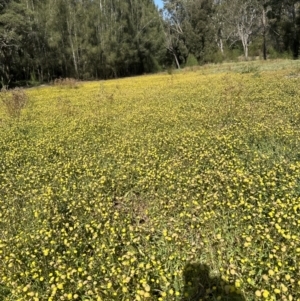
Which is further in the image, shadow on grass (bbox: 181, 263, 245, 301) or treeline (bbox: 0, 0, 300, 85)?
treeline (bbox: 0, 0, 300, 85)

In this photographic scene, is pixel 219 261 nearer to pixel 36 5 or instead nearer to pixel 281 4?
pixel 36 5

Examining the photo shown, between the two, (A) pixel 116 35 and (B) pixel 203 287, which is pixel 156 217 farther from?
(A) pixel 116 35

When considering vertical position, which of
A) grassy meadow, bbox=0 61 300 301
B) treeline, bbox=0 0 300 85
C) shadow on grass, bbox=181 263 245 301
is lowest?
shadow on grass, bbox=181 263 245 301

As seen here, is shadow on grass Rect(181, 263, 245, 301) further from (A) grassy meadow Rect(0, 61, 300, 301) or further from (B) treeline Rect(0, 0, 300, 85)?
(B) treeline Rect(0, 0, 300, 85)

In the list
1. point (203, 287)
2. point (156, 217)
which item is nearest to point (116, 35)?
point (156, 217)

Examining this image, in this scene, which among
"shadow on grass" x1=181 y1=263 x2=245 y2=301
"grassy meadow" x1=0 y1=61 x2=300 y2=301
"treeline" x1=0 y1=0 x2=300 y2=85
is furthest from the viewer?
"treeline" x1=0 y1=0 x2=300 y2=85

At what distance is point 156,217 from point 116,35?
163 ft

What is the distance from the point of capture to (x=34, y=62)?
49.1 metres

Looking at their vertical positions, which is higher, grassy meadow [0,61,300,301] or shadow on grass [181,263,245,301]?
grassy meadow [0,61,300,301]

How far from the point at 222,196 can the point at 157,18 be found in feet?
188

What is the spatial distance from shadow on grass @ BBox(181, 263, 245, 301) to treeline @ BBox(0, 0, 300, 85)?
40.5 m

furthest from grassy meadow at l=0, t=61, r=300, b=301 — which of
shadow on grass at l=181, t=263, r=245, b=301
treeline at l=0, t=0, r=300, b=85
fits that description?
treeline at l=0, t=0, r=300, b=85

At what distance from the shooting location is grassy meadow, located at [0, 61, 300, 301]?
3.69 metres

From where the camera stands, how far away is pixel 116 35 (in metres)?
50.7
